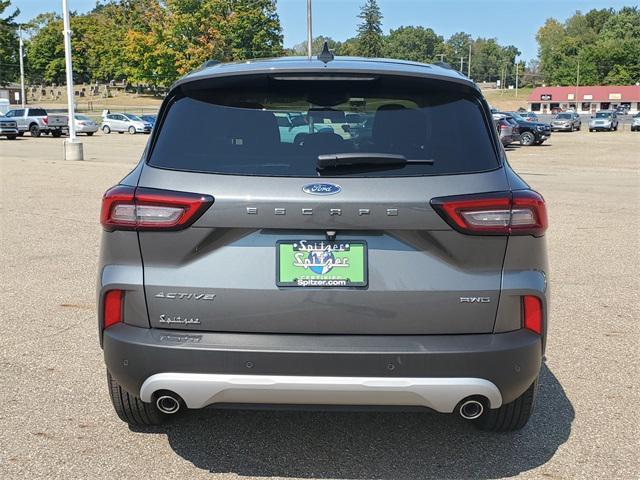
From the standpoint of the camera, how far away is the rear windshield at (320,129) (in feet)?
10.4

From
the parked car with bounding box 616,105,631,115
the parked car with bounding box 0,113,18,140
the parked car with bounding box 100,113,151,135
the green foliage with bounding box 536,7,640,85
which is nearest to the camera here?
the parked car with bounding box 0,113,18,140

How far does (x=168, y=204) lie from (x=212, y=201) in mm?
191

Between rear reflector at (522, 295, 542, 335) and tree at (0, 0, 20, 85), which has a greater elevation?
tree at (0, 0, 20, 85)

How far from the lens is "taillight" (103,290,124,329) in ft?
10.5

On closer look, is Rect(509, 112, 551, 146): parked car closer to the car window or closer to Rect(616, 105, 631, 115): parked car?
the car window

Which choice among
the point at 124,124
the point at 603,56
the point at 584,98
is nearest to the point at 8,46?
the point at 124,124

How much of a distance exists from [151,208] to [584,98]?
498 ft

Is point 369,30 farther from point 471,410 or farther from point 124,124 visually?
point 471,410

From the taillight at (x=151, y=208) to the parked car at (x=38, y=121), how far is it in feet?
147

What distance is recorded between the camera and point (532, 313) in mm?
3215

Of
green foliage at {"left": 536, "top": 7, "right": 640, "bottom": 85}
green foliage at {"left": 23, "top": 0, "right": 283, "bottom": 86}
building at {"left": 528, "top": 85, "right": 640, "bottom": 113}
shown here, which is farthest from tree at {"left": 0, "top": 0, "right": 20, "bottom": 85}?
green foliage at {"left": 536, "top": 7, "right": 640, "bottom": 85}

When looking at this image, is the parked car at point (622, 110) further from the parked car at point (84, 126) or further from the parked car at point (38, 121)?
the parked car at point (38, 121)

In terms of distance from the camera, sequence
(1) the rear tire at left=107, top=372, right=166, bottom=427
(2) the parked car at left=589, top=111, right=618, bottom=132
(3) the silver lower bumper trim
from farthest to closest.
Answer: (2) the parked car at left=589, top=111, right=618, bottom=132 → (1) the rear tire at left=107, top=372, right=166, bottom=427 → (3) the silver lower bumper trim

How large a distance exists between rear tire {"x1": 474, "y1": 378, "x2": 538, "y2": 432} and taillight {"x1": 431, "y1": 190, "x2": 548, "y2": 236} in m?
0.89
